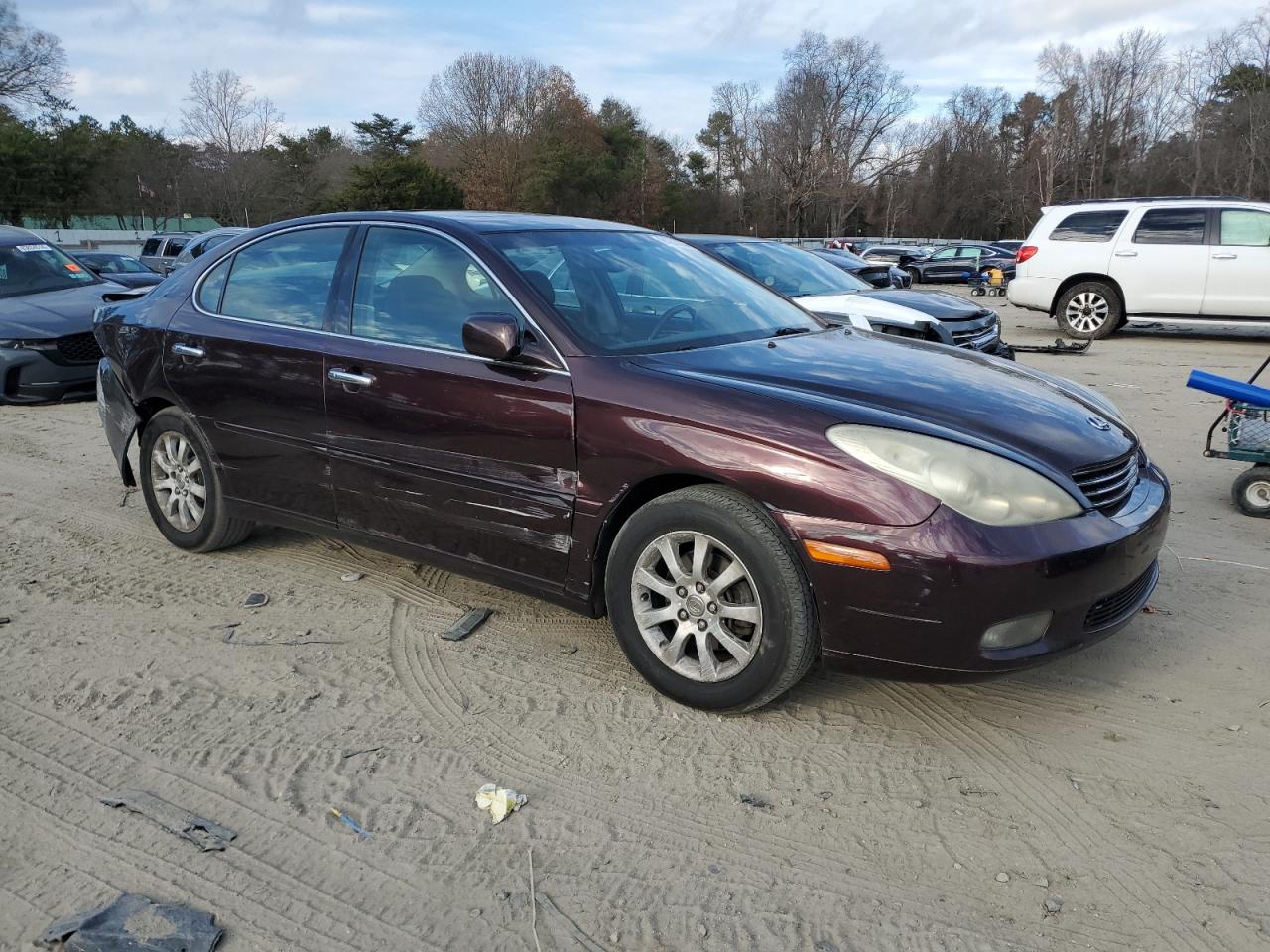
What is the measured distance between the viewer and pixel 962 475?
2869 millimetres

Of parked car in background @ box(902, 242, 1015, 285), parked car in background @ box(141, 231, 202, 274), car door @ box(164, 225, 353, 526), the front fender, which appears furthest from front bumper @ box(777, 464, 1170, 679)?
parked car in background @ box(902, 242, 1015, 285)

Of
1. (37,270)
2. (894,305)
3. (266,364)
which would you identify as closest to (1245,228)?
(894,305)

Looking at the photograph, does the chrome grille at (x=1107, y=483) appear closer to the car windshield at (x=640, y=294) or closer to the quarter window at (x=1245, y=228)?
the car windshield at (x=640, y=294)

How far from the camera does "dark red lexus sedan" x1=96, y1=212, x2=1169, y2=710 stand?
2881mm

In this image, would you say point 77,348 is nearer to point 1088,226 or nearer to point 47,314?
point 47,314

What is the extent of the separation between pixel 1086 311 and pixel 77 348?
12.8 m

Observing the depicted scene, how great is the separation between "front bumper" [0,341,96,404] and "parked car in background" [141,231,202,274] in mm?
13909

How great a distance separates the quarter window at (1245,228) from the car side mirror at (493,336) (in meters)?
12.5

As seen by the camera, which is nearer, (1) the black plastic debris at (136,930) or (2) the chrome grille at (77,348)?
(1) the black plastic debris at (136,930)

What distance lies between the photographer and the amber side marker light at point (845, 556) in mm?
2834

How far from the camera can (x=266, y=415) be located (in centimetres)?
428

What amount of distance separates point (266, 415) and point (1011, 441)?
3.07m

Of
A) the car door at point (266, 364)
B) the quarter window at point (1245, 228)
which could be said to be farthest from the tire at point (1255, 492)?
the quarter window at point (1245, 228)

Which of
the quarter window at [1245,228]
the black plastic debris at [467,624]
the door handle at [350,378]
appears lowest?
the black plastic debris at [467,624]
